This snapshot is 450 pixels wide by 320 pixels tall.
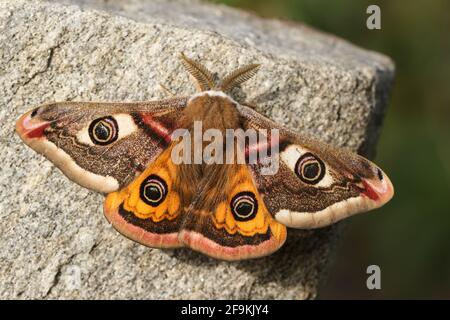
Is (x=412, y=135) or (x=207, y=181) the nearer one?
(x=207, y=181)

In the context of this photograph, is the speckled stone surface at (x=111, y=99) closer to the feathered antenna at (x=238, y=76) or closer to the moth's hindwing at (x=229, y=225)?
the feathered antenna at (x=238, y=76)

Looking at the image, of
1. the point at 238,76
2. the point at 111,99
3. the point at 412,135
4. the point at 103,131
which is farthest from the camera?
the point at 412,135

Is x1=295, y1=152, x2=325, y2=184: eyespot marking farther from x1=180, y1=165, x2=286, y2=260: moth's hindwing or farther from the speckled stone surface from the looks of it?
the speckled stone surface

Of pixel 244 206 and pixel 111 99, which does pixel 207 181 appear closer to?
pixel 244 206

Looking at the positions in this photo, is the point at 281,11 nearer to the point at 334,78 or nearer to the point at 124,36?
the point at 334,78

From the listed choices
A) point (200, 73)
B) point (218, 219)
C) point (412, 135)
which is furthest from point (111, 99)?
point (412, 135)

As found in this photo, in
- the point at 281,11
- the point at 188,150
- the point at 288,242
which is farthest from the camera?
the point at 281,11

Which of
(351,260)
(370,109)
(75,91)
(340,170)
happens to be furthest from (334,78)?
(351,260)
